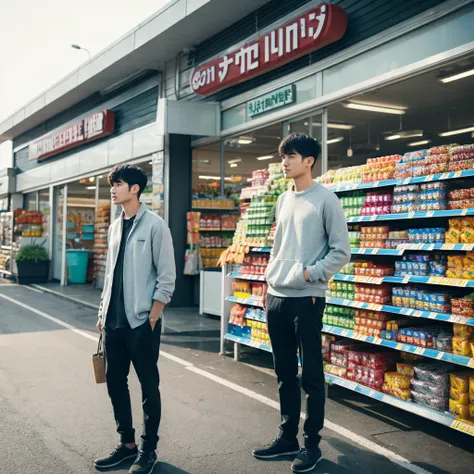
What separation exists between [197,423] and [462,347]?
2251 millimetres

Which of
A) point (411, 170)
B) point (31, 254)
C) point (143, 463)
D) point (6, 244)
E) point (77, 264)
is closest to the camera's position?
point (143, 463)

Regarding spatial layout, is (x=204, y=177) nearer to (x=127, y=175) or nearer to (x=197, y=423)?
(x=197, y=423)

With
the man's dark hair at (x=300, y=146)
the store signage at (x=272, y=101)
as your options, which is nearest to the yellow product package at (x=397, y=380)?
the man's dark hair at (x=300, y=146)

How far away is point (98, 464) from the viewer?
13.1ft

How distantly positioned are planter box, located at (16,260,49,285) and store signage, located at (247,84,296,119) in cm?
1088

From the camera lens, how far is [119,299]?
400 cm

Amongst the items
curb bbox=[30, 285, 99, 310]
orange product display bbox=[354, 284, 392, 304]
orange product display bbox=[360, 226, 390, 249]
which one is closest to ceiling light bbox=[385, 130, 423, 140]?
curb bbox=[30, 285, 99, 310]

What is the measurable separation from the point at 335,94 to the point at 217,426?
5341 mm

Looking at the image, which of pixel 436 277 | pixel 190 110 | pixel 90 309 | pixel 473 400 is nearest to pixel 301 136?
pixel 436 277

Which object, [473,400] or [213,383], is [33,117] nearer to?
[213,383]

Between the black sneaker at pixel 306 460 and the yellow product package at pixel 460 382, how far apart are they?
133cm

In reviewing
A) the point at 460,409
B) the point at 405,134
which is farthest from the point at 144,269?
the point at 405,134

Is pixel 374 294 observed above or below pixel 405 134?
below

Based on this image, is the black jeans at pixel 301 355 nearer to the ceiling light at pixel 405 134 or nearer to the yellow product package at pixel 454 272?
the yellow product package at pixel 454 272
